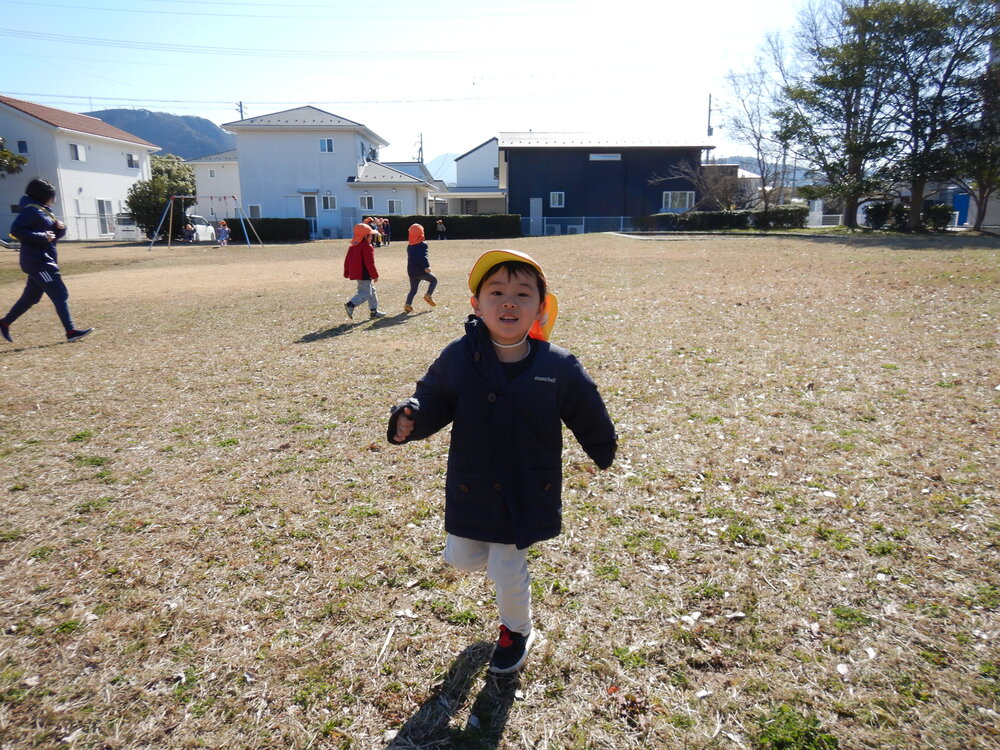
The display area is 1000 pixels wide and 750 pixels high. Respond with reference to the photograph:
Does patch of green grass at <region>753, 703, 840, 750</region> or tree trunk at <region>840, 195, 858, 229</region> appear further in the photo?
tree trunk at <region>840, 195, 858, 229</region>

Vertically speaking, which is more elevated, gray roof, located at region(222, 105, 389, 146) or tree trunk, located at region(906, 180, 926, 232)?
gray roof, located at region(222, 105, 389, 146)

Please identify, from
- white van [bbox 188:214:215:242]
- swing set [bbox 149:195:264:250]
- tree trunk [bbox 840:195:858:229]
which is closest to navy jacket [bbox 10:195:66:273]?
swing set [bbox 149:195:264:250]

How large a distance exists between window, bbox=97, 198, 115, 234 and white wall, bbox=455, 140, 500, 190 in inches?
1123

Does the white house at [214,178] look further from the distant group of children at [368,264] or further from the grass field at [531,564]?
the grass field at [531,564]

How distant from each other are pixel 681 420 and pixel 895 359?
3560mm

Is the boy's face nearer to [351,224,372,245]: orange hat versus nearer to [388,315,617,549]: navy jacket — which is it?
[388,315,617,549]: navy jacket

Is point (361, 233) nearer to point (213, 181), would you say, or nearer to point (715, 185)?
point (715, 185)

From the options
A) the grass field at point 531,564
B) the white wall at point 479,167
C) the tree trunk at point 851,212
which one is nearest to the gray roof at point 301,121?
the white wall at point 479,167

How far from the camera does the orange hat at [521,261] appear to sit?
2531 mm

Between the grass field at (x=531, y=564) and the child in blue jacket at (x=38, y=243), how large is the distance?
5.13ft

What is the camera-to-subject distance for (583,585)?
3473 mm

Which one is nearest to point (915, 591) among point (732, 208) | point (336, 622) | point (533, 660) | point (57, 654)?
point (533, 660)

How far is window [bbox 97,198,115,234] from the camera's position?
4719cm

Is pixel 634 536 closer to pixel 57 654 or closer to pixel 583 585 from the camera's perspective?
pixel 583 585
